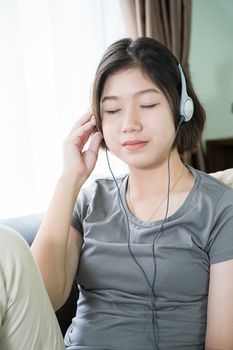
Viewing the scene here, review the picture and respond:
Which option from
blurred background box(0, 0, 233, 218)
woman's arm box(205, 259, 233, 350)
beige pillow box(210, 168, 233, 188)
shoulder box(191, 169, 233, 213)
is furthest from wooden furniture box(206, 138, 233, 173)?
woman's arm box(205, 259, 233, 350)

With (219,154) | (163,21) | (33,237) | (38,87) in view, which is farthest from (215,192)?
(219,154)

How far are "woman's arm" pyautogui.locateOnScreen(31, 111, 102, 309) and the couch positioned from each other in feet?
0.61

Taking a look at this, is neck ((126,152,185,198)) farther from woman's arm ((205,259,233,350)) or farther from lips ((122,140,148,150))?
woman's arm ((205,259,233,350))

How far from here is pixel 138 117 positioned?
3.46ft

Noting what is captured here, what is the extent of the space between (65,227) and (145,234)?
212 mm

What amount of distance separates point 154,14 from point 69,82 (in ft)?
1.94

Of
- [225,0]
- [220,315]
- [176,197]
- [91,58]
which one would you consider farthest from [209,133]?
[220,315]

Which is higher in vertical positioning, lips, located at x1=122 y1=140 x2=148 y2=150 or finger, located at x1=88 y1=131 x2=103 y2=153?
lips, located at x1=122 y1=140 x2=148 y2=150

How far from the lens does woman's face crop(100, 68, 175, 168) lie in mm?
1055

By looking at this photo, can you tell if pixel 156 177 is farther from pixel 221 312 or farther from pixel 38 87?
pixel 38 87

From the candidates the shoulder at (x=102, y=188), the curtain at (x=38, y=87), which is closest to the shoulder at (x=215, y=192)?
the shoulder at (x=102, y=188)

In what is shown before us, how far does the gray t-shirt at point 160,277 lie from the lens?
101 cm

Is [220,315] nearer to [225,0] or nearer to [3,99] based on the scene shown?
[3,99]

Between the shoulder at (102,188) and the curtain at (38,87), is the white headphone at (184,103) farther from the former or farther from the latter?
the curtain at (38,87)
